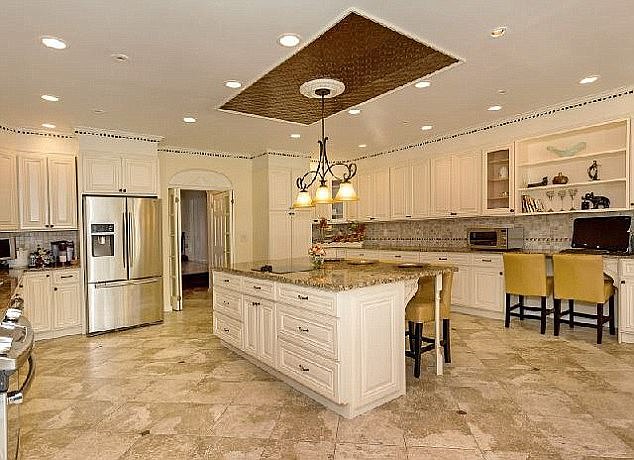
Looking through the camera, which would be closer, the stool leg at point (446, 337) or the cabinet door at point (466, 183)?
the stool leg at point (446, 337)

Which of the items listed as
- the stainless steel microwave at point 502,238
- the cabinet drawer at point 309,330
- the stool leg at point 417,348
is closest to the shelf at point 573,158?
the stainless steel microwave at point 502,238

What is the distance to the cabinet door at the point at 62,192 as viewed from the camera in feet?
17.7

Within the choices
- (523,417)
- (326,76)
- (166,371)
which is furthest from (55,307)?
(523,417)

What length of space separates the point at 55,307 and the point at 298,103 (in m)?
3.84

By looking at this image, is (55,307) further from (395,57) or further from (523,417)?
(523,417)

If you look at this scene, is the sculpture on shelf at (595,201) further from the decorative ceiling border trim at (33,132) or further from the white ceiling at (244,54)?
the decorative ceiling border trim at (33,132)

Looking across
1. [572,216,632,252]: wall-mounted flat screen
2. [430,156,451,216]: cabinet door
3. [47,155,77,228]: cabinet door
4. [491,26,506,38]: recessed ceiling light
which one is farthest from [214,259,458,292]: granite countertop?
[47,155,77,228]: cabinet door

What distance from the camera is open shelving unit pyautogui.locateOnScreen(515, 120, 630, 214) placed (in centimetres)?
475

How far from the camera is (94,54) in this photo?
312 cm

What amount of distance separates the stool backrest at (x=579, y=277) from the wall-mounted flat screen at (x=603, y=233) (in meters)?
0.59

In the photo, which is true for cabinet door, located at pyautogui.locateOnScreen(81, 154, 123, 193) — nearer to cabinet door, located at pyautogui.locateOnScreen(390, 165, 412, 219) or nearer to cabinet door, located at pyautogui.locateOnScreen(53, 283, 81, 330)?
cabinet door, located at pyautogui.locateOnScreen(53, 283, 81, 330)

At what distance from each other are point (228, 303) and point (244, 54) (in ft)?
7.81

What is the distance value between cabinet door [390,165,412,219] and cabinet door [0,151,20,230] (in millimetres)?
5557

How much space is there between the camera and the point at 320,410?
2947 millimetres
